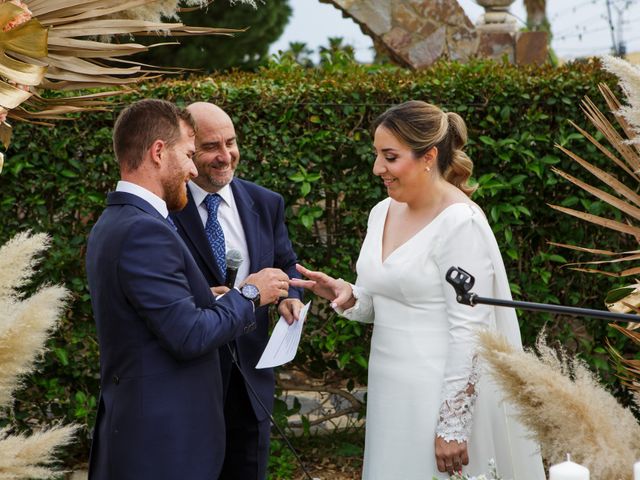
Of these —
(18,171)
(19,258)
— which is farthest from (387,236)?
(18,171)

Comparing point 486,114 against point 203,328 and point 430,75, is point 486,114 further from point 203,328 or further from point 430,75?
point 203,328

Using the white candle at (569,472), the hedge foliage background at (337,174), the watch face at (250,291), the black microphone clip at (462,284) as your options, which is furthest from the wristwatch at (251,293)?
the hedge foliage background at (337,174)

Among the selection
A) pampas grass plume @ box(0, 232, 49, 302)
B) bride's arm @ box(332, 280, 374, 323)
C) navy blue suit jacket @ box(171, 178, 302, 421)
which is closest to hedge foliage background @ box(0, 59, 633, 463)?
navy blue suit jacket @ box(171, 178, 302, 421)

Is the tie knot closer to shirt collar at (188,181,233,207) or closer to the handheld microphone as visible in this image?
shirt collar at (188,181,233,207)

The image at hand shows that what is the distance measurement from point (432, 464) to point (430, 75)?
271 centimetres

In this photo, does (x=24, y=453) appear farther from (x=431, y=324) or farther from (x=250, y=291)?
(x=431, y=324)

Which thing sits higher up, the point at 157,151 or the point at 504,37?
the point at 504,37

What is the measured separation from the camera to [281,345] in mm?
3406

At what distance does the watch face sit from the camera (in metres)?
2.95

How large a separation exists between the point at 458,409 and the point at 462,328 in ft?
0.90

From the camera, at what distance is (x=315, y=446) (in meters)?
5.70

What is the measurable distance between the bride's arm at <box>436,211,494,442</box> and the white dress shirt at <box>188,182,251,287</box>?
2.91 feet

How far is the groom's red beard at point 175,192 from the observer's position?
2.89 metres

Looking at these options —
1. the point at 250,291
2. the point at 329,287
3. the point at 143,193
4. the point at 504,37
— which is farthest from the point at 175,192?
the point at 504,37
